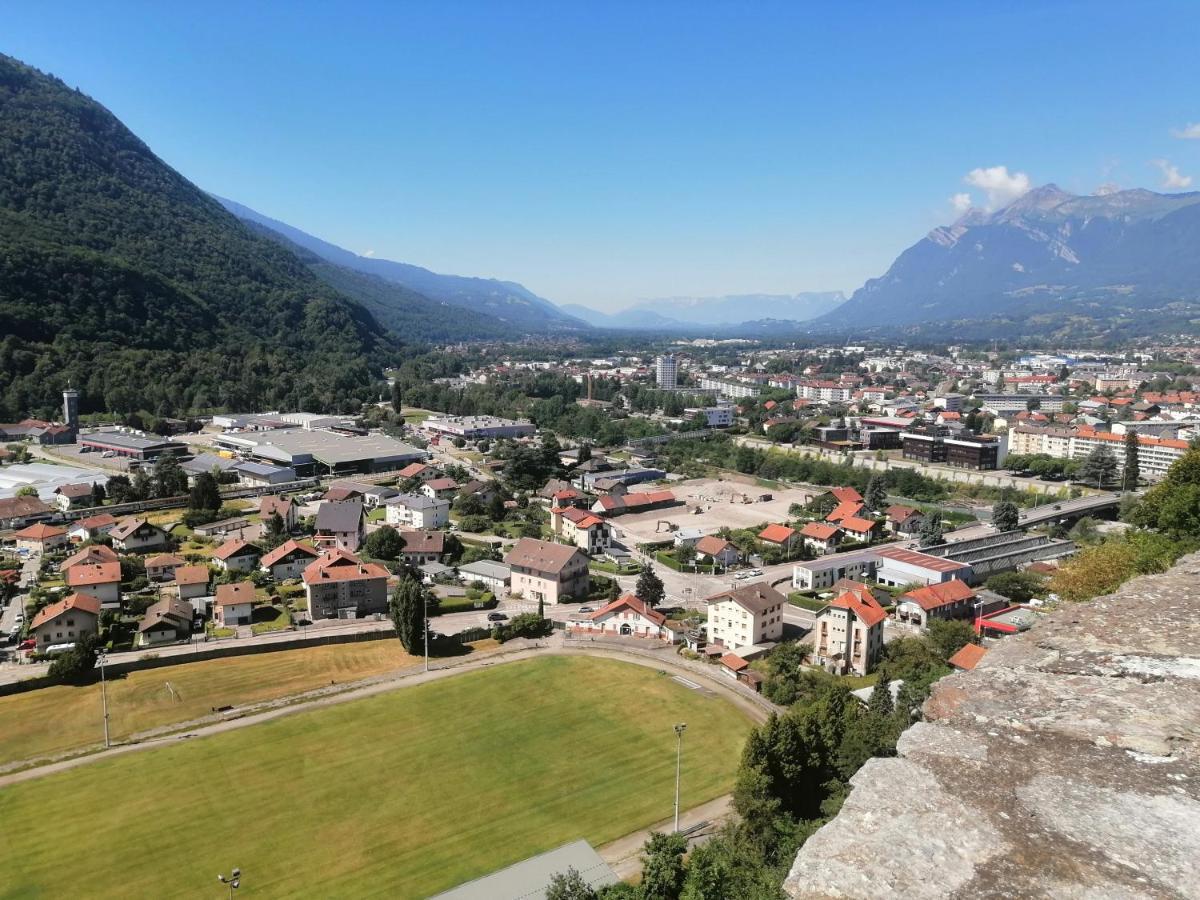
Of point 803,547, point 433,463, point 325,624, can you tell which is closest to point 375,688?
point 325,624

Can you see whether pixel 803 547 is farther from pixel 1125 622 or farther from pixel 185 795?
pixel 1125 622

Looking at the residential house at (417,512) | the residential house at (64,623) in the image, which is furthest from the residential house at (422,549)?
the residential house at (64,623)

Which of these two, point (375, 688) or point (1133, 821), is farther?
point (375, 688)

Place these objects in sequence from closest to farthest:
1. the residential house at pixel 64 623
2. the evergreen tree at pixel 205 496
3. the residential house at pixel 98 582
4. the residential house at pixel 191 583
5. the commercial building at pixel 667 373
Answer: the residential house at pixel 64 623, the residential house at pixel 98 582, the residential house at pixel 191 583, the evergreen tree at pixel 205 496, the commercial building at pixel 667 373

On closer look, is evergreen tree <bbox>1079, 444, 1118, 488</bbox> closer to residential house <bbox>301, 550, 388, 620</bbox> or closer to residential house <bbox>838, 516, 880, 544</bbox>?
residential house <bbox>838, 516, 880, 544</bbox>

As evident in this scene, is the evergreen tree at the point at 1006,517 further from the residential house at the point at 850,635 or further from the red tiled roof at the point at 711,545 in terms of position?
the residential house at the point at 850,635
